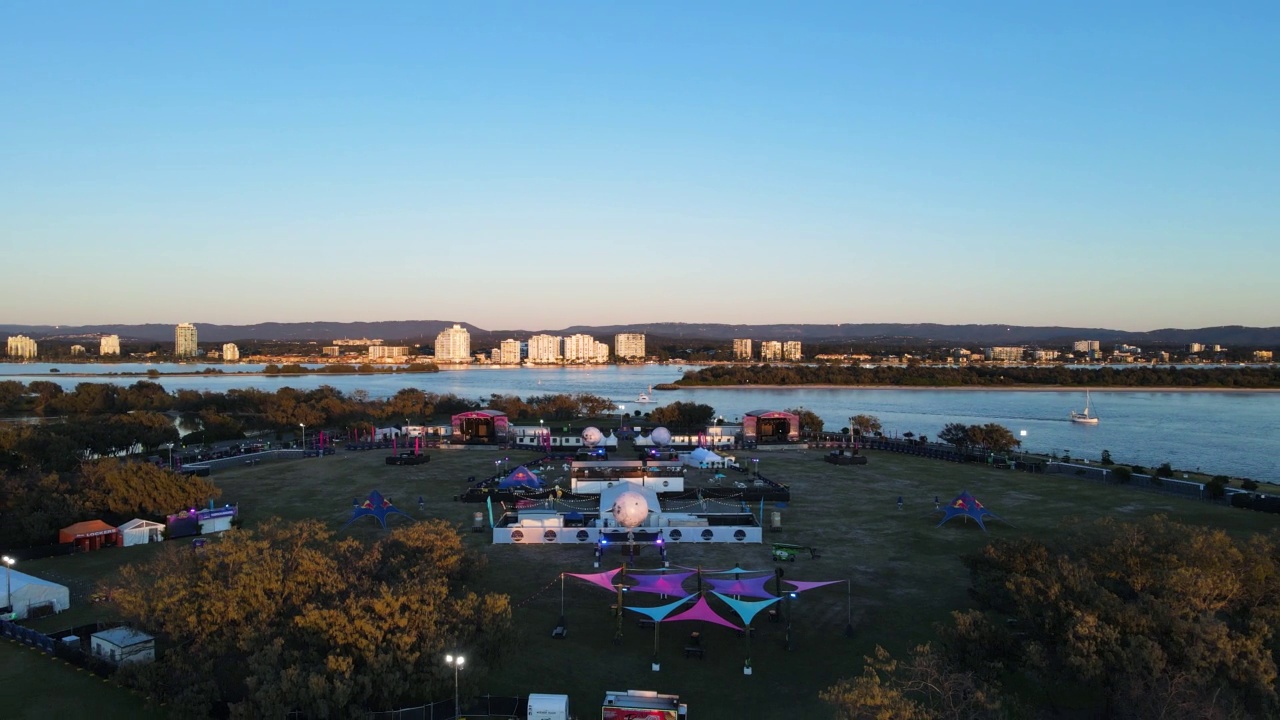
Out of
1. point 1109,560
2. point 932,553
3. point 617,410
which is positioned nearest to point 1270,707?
point 1109,560

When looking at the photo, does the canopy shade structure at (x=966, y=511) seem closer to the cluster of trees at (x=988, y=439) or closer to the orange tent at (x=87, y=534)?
the cluster of trees at (x=988, y=439)

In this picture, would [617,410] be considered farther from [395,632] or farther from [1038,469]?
[395,632]

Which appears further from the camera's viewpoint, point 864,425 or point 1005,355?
point 1005,355

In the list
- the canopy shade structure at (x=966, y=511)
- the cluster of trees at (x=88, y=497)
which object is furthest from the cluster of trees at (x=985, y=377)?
the cluster of trees at (x=88, y=497)

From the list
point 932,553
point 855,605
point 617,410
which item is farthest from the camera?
point 617,410

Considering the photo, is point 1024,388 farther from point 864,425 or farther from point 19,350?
point 19,350

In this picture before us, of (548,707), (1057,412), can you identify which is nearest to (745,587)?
(548,707)
